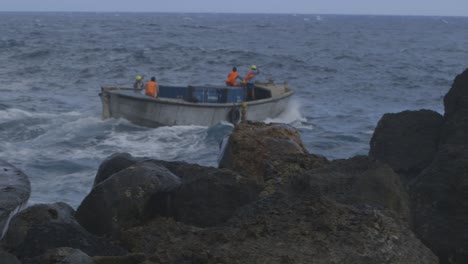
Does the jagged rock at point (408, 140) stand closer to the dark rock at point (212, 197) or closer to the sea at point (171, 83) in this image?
the dark rock at point (212, 197)

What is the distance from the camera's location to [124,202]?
269 inches

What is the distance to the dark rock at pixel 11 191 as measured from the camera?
7270mm

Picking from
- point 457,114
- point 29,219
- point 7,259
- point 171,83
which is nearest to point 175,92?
point 171,83

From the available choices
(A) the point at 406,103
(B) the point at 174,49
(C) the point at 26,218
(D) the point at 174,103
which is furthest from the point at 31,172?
(B) the point at 174,49

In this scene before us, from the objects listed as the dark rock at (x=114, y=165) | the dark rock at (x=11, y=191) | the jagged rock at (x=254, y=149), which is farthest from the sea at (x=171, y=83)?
the jagged rock at (x=254, y=149)

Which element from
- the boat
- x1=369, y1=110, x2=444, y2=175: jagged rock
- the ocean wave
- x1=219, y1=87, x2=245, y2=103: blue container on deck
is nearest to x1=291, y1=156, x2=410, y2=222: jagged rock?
x1=369, y1=110, x2=444, y2=175: jagged rock

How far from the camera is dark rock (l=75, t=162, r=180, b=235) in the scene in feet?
22.4

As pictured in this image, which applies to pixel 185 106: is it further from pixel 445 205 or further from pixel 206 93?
pixel 445 205

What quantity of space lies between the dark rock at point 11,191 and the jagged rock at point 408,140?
3587 mm

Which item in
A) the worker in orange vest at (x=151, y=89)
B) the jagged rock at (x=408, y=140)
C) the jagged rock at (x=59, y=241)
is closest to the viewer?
the jagged rock at (x=59, y=241)

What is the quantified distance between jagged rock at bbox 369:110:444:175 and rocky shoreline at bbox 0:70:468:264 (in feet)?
0.04

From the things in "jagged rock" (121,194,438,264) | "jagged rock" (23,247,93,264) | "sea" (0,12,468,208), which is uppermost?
"jagged rock" (121,194,438,264)

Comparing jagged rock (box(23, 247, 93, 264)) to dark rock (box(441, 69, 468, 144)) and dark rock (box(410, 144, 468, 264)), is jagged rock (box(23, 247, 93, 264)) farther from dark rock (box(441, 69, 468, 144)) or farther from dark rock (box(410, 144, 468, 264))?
dark rock (box(441, 69, 468, 144))

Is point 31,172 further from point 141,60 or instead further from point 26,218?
point 141,60
